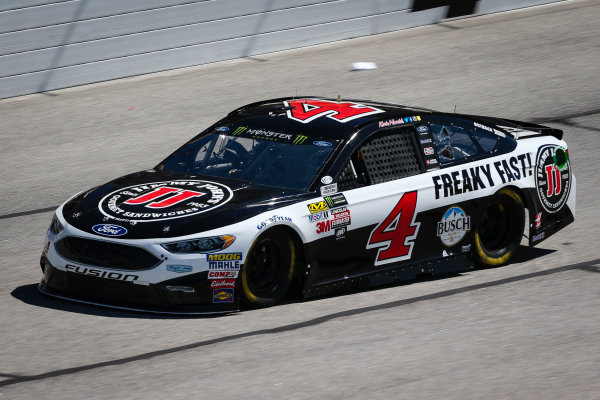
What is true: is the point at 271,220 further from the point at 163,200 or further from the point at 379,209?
the point at 379,209

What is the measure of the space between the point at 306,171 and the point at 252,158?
20.7 inches

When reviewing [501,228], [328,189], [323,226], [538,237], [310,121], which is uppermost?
[310,121]

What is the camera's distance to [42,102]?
51.3 feet

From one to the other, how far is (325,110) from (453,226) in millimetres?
1407

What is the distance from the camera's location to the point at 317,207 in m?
8.09

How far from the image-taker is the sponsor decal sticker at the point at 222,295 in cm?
764

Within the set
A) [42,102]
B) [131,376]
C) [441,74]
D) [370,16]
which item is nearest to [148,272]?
[131,376]

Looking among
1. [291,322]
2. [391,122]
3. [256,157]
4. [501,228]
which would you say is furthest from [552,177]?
[291,322]

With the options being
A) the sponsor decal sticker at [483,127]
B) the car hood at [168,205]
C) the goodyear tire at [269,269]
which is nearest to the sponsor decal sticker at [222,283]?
the goodyear tire at [269,269]

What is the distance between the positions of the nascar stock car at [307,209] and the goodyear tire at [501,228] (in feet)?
0.04

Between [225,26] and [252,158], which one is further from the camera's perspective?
[225,26]

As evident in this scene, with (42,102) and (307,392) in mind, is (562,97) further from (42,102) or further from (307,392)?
(307,392)

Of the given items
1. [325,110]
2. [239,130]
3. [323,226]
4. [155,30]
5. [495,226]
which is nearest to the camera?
[323,226]

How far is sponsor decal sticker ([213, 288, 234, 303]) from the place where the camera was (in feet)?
25.1
